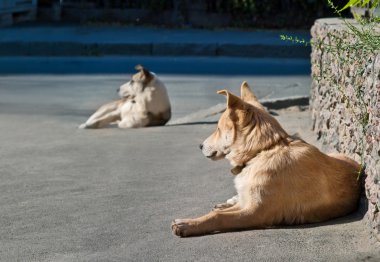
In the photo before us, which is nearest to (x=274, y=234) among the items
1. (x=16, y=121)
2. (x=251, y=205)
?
(x=251, y=205)

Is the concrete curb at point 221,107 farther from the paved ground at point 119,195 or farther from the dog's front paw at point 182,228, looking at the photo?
the dog's front paw at point 182,228

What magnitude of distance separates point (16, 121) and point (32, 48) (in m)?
6.43

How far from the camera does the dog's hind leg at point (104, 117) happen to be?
34.4 feet

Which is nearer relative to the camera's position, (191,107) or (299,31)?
(191,107)

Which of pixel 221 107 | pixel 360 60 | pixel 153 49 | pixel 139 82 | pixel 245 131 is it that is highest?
→ pixel 360 60

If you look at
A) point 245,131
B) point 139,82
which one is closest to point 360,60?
point 245,131

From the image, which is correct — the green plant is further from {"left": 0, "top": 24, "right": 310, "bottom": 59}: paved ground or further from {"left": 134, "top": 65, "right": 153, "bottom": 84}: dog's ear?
{"left": 0, "top": 24, "right": 310, "bottom": 59}: paved ground

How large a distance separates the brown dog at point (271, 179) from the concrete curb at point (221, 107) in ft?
15.1

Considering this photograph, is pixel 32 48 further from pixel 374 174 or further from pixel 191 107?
pixel 374 174

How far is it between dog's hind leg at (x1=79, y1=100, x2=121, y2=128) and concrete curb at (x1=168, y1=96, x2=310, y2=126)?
0.64 metres

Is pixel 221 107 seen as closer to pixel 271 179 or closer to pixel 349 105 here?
pixel 349 105

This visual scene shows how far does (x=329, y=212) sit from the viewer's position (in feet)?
19.2

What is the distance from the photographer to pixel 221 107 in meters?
11.0

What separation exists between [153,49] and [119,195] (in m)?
10.1
